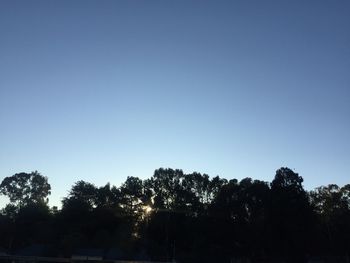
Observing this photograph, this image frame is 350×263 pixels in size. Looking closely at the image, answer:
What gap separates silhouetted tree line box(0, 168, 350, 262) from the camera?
73812mm

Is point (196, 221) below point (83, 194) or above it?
below

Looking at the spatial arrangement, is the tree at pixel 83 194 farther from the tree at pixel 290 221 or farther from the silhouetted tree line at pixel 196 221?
the tree at pixel 290 221

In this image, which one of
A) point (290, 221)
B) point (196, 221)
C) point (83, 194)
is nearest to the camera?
point (290, 221)

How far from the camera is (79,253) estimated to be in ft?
245

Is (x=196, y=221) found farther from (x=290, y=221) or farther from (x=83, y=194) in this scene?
(x=83, y=194)

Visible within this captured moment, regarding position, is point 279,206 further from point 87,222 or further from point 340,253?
point 87,222

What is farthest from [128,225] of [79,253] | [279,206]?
[279,206]

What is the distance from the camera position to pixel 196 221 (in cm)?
7944

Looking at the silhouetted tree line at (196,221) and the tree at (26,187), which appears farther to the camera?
the tree at (26,187)

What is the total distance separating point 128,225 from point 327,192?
1937 inches

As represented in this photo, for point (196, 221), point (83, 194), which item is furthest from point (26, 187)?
point (196, 221)

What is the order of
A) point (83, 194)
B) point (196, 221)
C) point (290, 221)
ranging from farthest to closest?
1. point (83, 194)
2. point (196, 221)
3. point (290, 221)

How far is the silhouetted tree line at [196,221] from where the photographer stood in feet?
242

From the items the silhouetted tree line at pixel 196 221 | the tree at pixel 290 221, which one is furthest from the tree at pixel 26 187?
the tree at pixel 290 221
